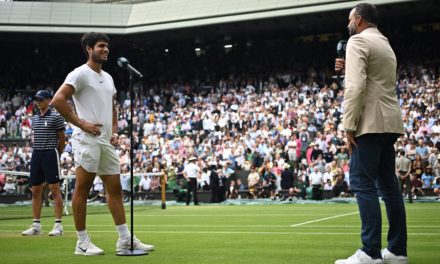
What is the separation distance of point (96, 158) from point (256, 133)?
23.5 m

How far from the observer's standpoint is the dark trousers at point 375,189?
20.9 ft

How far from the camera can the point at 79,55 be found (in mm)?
45562

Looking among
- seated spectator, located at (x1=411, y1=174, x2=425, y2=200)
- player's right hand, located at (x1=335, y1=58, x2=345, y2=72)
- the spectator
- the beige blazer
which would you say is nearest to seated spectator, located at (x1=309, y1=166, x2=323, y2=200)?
seated spectator, located at (x1=411, y1=174, x2=425, y2=200)

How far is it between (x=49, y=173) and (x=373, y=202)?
21.5ft

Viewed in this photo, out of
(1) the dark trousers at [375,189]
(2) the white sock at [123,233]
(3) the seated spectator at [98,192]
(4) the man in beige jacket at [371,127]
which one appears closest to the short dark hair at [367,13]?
(4) the man in beige jacket at [371,127]

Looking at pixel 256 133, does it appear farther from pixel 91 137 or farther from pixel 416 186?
pixel 91 137

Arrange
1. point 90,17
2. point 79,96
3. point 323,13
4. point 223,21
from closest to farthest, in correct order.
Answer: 1. point 79,96
2. point 323,13
3. point 223,21
4. point 90,17

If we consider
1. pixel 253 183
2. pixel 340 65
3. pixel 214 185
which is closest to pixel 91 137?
pixel 340 65

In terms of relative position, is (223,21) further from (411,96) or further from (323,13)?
(411,96)

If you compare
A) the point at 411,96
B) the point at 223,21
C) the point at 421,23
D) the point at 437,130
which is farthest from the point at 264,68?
the point at 437,130

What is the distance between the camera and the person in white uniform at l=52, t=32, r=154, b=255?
793 cm

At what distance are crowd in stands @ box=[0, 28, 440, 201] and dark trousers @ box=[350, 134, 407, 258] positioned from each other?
1761 cm

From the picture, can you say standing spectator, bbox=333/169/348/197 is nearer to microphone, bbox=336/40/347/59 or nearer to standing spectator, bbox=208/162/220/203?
standing spectator, bbox=208/162/220/203

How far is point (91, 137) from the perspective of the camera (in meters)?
8.00
